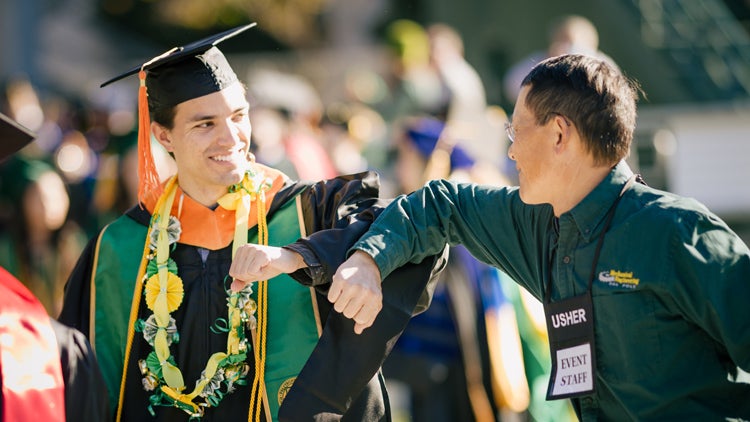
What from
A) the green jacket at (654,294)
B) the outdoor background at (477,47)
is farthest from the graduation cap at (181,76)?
the outdoor background at (477,47)

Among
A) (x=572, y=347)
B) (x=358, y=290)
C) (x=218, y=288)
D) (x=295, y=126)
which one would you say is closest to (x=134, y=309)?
(x=218, y=288)

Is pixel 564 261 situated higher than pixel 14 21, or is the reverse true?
pixel 14 21

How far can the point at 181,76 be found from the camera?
4.01m

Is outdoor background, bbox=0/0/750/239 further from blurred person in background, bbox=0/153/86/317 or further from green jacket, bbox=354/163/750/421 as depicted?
blurred person in background, bbox=0/153/86/317

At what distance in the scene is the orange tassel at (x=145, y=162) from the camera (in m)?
4.13

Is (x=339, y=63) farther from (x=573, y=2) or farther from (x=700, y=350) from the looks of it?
(x=700, y=350)

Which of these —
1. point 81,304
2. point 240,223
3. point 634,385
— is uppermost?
point 240,223

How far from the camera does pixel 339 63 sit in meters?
19.9

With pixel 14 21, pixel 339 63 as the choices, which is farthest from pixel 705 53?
pixel 14 21

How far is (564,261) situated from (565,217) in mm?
134

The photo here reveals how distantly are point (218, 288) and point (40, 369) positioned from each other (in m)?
0.90

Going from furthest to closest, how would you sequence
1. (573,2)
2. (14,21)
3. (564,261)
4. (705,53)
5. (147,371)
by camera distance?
(14,21), (573,2), (705,53), (147,371), (564,261)

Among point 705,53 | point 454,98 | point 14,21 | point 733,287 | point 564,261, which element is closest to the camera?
point 733,287

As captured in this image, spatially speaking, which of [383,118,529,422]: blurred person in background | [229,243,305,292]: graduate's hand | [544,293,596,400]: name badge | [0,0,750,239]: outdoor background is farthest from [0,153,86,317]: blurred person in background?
[544,293,596,400]: name badge
